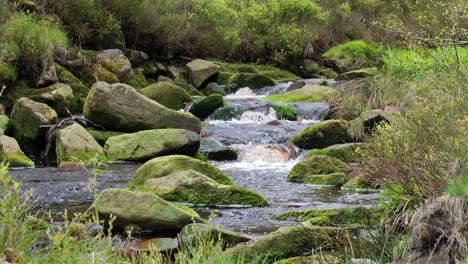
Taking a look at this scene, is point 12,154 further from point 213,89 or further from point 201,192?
point 213,89

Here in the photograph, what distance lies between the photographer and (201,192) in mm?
8781

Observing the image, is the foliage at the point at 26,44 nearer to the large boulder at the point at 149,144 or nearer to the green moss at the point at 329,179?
Answer: the large boulder at the point at 149,144

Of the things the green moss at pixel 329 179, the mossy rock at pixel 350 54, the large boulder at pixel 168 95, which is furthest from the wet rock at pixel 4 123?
the mossy rock at pixel 350 54

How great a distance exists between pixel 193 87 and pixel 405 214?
1604 centimetres

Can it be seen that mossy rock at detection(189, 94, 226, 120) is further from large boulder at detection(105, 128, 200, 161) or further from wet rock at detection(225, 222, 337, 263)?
wet rock at detection(225, 222, 337, 263)

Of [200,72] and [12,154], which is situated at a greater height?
[12,154]

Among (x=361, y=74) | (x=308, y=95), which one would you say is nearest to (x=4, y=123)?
(x=308, y=95)

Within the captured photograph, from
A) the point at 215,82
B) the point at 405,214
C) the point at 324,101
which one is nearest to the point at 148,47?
the point at 215,82

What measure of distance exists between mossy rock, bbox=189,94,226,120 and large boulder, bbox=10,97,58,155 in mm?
4465

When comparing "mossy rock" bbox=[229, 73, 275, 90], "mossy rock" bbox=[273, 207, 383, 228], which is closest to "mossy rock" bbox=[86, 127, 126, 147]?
"mossy rock" bbox=[273, 207, 383, 228]

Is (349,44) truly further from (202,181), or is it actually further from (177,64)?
(202,181)

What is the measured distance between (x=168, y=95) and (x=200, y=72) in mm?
4978

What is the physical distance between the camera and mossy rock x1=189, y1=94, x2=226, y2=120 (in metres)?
16.9

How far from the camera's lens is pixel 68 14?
66.7 feet
